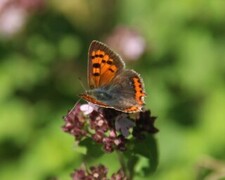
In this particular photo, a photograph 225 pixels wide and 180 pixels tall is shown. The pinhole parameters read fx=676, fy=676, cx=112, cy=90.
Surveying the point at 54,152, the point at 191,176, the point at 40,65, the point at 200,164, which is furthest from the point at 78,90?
the point at 200,164

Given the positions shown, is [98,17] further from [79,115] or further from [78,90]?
[79,115]

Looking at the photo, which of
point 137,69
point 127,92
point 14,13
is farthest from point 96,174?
point 14,13

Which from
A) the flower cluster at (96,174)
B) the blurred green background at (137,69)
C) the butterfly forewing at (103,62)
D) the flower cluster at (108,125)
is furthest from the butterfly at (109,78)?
the blurred green background at (137,69)

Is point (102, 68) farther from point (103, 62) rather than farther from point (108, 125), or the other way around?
point (108, 125)

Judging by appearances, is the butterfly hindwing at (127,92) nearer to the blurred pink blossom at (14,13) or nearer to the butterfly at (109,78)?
the butterfly at (109,78)

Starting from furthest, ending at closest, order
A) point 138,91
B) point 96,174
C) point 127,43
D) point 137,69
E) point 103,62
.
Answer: point 127,43 → point 137,69 → point 96,174 → point 103,62 → point 138,91

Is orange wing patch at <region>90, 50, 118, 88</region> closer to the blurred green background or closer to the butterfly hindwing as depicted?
the butterfly hindwing

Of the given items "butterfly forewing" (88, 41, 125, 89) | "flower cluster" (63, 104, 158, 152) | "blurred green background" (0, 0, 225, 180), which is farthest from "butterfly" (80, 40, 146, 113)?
"blurred green background" (0, 0, 225, 180)
